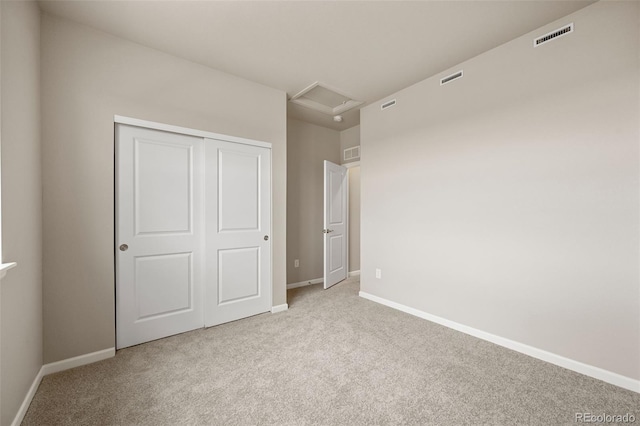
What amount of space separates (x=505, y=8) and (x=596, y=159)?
1.36 m

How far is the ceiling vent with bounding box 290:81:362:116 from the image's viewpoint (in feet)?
11.1

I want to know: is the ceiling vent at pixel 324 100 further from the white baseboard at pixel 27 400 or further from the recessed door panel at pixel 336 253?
the white baseboard at pixel 27 400

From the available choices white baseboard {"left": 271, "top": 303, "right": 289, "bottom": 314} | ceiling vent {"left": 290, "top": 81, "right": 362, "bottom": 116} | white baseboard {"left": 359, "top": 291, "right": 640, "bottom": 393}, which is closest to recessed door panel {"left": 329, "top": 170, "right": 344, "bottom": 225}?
ceiling vent {"left": 290, "top": 81, "right": 362, "bottom": 116}

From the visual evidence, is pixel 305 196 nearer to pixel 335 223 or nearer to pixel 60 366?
pixel 335 223

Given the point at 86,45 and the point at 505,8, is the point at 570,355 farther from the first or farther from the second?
the point at 86,45

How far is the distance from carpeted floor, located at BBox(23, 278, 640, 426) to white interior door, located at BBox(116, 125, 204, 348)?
0.23m

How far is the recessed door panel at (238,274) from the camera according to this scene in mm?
2920

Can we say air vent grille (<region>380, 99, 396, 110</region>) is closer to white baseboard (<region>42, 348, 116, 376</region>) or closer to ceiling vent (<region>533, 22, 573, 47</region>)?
ceiling vent (<region>533, 22, 573, 47</region>)

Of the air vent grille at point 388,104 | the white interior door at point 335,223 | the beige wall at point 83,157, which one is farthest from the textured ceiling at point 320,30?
the white interior door at point 335,223

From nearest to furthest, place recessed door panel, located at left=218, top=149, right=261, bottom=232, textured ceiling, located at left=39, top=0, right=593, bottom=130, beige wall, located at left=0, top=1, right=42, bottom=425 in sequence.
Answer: beige wall, located at left=0, top=1, right=42, bottom=425 < textured ceiling, located at left=39, top=0, right=593, bottom=130 < recessed door panel, located at left=218, top=149, right=261, bottom=232

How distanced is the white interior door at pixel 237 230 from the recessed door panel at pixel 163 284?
217 millimetres

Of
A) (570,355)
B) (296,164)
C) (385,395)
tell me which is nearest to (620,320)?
(570,355)

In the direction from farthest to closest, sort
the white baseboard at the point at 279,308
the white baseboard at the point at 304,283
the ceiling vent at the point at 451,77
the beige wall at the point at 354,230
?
the beige wall at the point at 354,230 → the white baseboard at the point at 304,283 → the white baseboard at the point at 279,308 → the ceiling vent at the point at 451,77

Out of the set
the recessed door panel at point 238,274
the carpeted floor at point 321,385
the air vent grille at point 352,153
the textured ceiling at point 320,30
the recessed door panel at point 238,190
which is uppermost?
the textured ceiling at point 320,30
